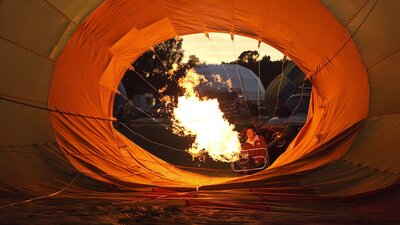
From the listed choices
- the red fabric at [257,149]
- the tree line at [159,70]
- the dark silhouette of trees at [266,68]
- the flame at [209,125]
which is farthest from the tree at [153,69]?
the red fabric at [257,149]

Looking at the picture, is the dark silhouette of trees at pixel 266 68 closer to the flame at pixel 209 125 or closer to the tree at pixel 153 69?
the tree at pixel 153 69

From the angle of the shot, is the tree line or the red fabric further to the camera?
the tree line

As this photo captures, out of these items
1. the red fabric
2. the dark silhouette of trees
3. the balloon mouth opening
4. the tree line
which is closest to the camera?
the red fabric

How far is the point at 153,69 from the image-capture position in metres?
47.3

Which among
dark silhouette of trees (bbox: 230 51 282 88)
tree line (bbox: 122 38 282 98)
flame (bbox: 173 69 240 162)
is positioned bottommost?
flame (bbox: 173 69 240 162)

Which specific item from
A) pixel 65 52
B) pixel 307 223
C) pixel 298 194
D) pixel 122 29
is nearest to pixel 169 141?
pixel 122 29

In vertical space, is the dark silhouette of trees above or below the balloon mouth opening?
above

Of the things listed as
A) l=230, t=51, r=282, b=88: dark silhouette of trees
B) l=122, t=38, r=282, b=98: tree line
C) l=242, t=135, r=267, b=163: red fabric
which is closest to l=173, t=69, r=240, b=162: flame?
l=242, t=135, r=267, b=163: red fabric

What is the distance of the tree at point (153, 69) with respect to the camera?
150 feet

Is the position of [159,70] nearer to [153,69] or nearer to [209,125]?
[153,69]

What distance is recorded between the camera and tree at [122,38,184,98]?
45.8 meters

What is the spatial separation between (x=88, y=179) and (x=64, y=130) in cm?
102

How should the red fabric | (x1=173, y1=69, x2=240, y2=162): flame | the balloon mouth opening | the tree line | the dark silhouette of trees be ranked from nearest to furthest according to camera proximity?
1. the red fabric
2. (x1=173, y1=69, x2=240, y2=162): flame
3. the balloon mouth opening
4. the tree line
5. the dark silhouette of trees

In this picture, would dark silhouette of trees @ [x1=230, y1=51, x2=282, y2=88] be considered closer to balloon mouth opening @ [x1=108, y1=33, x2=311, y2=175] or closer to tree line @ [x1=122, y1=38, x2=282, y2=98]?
balloon mouth opening @ [x1=108, y1=33, x2=311, y2=175]
